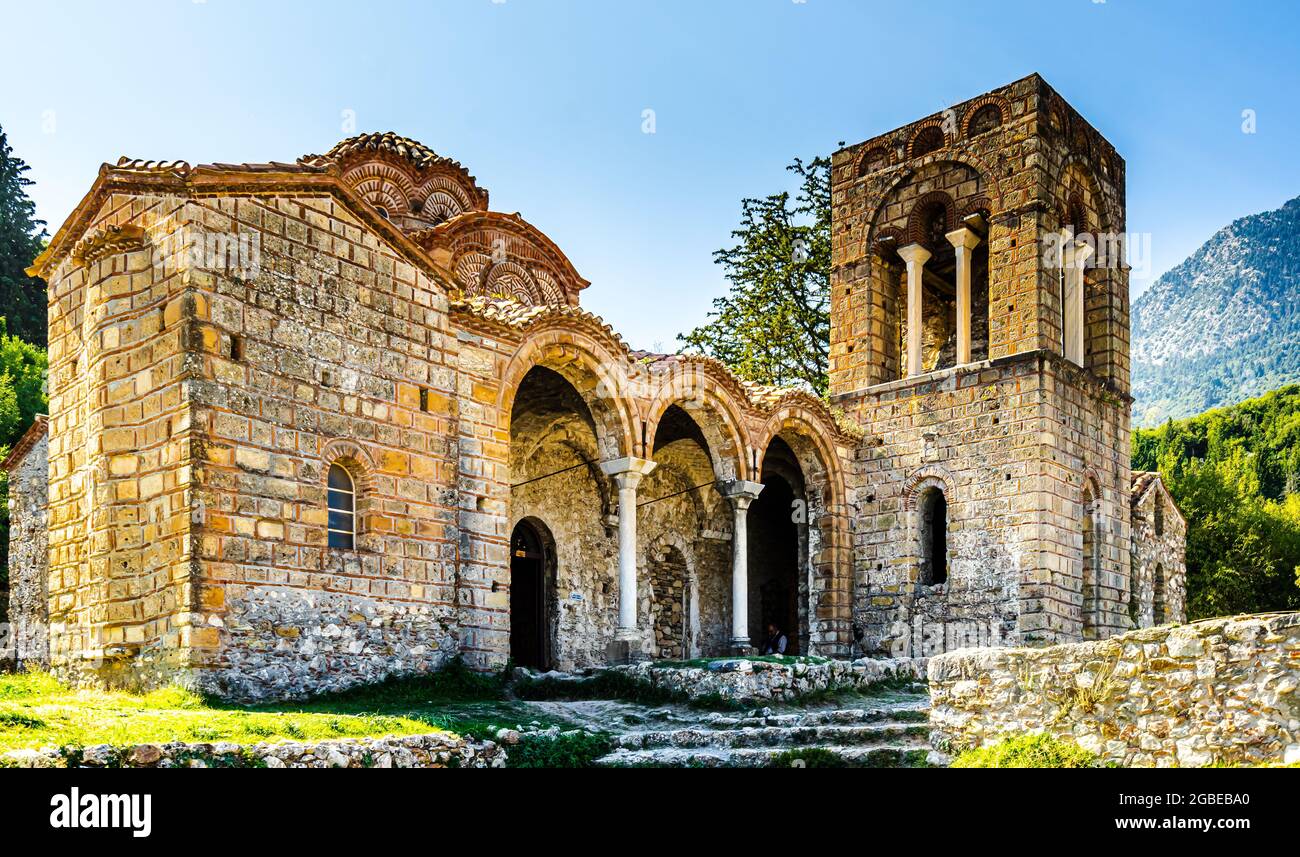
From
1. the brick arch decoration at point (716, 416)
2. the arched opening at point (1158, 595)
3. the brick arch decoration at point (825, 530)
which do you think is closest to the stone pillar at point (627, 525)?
the brick arch decoration at point (716, 416)

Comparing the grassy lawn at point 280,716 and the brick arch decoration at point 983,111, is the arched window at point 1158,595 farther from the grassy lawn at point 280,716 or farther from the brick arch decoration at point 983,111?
the grassy lawn at point 280,716

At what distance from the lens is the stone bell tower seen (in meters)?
15.9

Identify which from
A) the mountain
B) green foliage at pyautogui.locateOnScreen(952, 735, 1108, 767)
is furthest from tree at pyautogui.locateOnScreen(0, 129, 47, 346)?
the mountain

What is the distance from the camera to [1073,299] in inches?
692

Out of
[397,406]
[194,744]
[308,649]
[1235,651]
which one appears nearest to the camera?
[1235,651]

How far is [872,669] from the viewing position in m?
13.1

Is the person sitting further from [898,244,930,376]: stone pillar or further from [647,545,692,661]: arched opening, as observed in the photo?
[898,244,930,376]: stone pillar

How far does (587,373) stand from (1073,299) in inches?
305

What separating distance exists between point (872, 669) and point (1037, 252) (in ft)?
20.6

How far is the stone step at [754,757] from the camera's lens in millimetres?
8562
